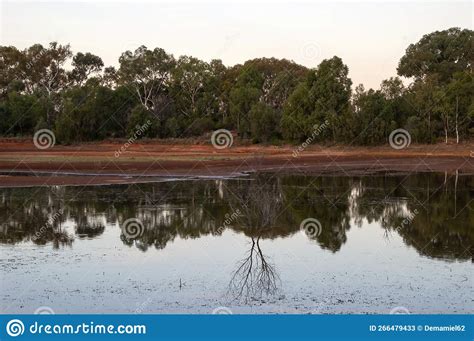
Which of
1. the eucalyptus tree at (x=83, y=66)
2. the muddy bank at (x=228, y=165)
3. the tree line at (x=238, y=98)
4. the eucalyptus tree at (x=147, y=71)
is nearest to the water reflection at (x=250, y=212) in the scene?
the muddy bank at (x=228, y=165)

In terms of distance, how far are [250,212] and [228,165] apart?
25.5m

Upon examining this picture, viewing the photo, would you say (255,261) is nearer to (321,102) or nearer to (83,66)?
(321,102)

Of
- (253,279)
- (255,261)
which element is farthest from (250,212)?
(253,279)

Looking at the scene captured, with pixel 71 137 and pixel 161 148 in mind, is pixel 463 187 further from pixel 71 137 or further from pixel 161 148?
pixel 71 137

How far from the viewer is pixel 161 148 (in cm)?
7044

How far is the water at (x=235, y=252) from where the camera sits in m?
12.8

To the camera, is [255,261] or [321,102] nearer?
[255,261]

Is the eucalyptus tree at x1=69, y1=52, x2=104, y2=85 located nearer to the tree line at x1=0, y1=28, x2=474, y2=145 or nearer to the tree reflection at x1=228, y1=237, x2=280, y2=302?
the tree line at x1=0, y1=28, x2=474, y2=145

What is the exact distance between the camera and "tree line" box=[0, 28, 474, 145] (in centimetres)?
6894

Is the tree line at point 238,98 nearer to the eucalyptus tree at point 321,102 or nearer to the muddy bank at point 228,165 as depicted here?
the eucalyptus tree at point 321,102

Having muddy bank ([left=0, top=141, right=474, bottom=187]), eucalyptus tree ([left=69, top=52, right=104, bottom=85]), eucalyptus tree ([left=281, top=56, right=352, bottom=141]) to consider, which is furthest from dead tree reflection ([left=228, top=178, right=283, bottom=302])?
eucalyptus tree ([left=69, top=52, right=104, bottom=85])

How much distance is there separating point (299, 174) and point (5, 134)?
54.3 meters

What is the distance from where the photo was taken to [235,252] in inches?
691

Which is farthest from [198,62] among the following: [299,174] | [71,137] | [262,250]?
[262,250]
